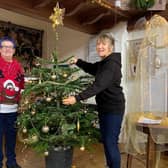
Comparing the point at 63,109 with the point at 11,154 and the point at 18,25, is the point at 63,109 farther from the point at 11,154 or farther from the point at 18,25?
the point at 18,25

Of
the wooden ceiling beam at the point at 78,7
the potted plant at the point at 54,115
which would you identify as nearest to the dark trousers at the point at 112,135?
the potted plant at the point at 54,115

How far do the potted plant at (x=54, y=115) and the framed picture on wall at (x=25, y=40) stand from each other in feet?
7.16

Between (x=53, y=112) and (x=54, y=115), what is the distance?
0.12ft

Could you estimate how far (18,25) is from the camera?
14.8 ft

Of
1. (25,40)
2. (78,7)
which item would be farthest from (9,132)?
(25,40)

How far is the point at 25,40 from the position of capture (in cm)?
461

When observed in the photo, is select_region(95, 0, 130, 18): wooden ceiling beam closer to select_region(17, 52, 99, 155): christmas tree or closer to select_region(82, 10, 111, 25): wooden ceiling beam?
select_region(82, 10, 111, 25): wooden ceiling beam

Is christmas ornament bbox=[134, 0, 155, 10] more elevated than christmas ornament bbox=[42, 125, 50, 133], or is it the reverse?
christmas ornament bbox=[134, 0, 155, 10]

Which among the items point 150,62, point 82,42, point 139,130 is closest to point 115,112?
point 139,130

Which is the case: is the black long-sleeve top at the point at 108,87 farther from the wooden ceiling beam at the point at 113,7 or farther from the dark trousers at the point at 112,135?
the wooden ceiling beam at the point at 113,7

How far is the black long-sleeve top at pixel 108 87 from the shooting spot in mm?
2033

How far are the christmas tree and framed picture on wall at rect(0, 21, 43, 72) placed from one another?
2180mm

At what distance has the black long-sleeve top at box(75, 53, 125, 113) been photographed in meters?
2.03

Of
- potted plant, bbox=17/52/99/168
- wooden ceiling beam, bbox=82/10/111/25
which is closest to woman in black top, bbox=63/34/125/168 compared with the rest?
potted plant, bbox=17/52/99/168
